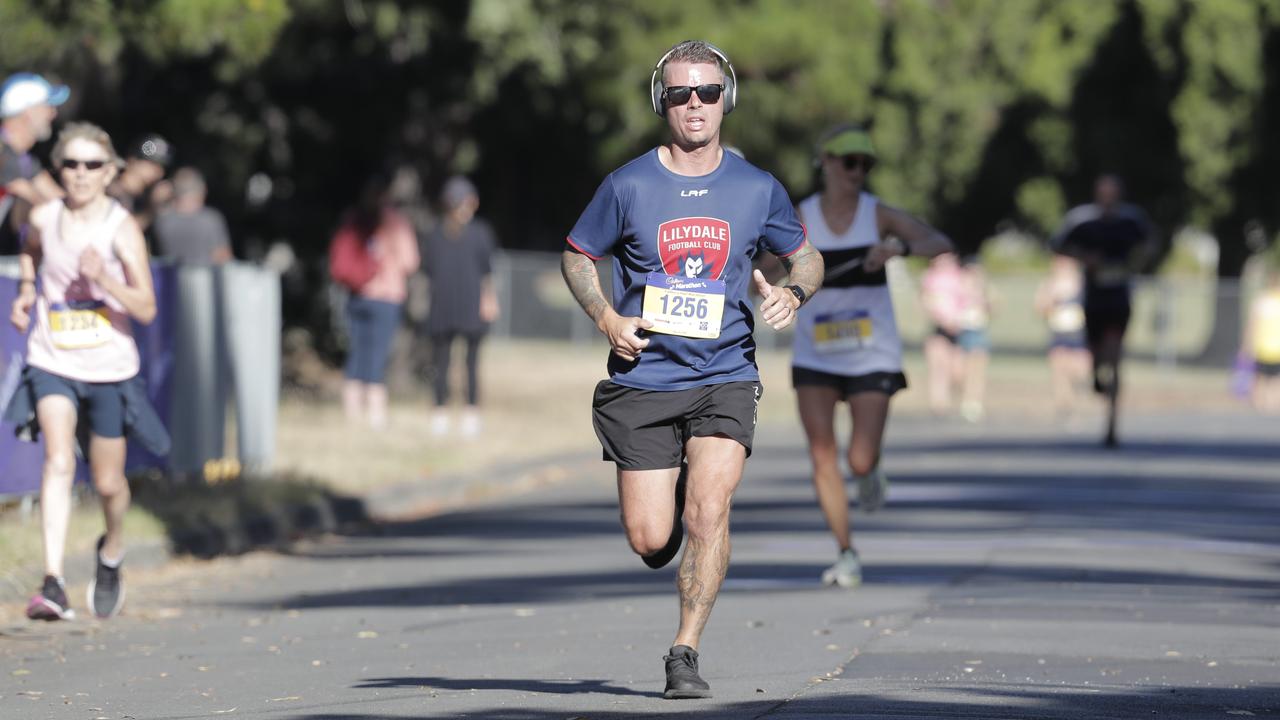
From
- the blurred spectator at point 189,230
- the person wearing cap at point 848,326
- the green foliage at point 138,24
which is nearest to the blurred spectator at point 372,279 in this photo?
the blurred spectator at point 189,230

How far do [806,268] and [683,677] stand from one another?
4.68 ft

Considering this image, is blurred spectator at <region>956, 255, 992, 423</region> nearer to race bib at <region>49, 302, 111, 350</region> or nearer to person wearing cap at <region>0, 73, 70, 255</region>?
person wearing cap at <region>0, 73, 70, 255</region>

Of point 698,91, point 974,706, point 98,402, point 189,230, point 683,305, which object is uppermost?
point 189,230

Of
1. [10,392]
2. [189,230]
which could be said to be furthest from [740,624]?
[189,230]

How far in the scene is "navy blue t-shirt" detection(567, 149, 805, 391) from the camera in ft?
23.8

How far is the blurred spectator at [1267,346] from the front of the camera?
27.7 metres

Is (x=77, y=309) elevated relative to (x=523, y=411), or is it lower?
elevated

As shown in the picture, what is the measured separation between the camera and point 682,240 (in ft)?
23.8

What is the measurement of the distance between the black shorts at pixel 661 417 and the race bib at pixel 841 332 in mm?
3045

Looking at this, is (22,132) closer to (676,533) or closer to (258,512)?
(258,512)

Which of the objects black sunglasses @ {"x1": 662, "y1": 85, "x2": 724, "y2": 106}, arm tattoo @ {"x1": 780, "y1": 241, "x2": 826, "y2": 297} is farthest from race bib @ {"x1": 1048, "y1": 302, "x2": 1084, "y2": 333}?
black sunglasses @ {"x1": 662, "y1": 85, "x2": 724, "y2": 106}

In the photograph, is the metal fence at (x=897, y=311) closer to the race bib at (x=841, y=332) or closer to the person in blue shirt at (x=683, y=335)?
the race bib at (x=841, y=332)

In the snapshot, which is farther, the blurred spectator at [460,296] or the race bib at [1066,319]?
the race bib at [1066,319]

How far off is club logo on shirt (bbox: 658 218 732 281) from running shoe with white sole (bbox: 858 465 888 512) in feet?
12.1
